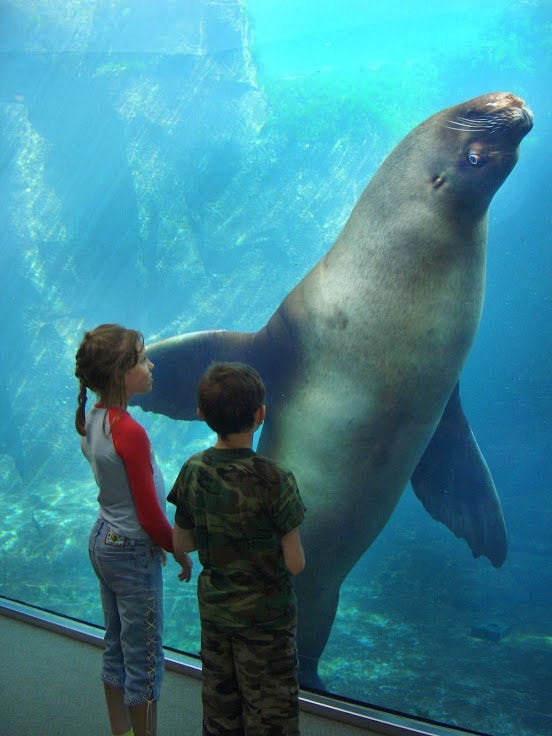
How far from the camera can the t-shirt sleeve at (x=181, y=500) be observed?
1373 mm

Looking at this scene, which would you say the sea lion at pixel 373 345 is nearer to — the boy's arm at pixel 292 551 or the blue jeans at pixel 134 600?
the blue jeans at pixel 134 600

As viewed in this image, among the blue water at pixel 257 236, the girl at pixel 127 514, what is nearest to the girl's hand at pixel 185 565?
the girl at pixel 127 514

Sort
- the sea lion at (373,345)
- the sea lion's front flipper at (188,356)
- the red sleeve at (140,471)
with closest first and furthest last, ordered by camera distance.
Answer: the red sleeve at (140,471)
the sea lion at (373,345)
the sea lion's front flipper at (188,356)

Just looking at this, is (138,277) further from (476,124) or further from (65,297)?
(476,124)

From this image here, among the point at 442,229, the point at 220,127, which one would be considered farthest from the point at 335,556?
the point at 220,127

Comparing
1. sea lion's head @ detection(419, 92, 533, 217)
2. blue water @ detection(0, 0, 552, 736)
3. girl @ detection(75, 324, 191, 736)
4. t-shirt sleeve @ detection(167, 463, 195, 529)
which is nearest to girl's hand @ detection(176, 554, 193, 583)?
girl @ detection(75, 324, 191, 736)

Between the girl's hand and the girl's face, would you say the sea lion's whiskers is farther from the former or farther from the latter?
the girl's hand

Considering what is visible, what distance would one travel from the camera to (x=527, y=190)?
7023 millimetres

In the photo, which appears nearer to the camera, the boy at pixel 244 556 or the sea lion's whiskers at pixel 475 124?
the boy at pixel 244 556

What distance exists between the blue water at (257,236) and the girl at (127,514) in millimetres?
1412

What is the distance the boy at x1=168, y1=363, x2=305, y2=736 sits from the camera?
1290 millimetres

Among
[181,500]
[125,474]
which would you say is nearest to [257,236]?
[125,474]

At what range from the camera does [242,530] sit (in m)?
1.30

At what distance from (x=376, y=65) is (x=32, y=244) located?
743cm
